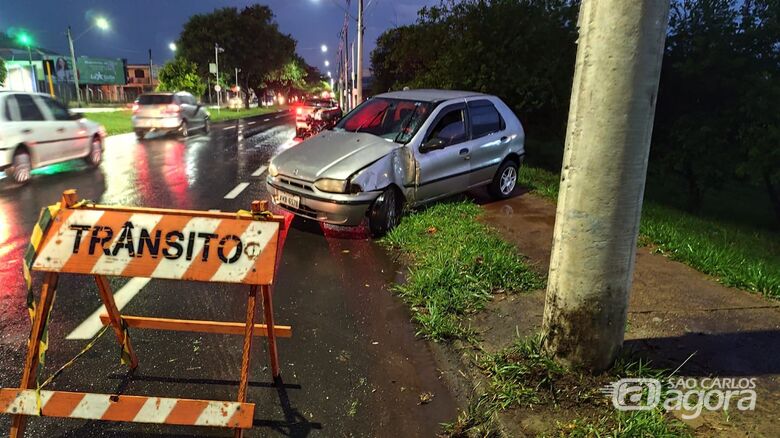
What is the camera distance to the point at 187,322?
133 inches

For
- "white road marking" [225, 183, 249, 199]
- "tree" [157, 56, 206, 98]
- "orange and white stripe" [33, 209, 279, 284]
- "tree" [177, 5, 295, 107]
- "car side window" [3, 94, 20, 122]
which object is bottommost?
"white road marking" [225, 183, 249, 199]

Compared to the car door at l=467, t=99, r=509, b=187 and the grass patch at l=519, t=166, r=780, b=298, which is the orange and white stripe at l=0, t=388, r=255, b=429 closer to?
the grass patch at l=519, t=166, r=780, b=298

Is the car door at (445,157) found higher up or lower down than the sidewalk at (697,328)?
higher up

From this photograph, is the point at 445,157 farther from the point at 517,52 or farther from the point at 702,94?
the point at 702,94

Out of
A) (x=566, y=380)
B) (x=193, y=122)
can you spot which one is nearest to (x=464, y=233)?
(x=566, y=380)

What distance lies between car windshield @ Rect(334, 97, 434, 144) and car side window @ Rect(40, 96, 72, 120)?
649 cm

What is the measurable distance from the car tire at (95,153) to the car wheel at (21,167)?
6.41 feet

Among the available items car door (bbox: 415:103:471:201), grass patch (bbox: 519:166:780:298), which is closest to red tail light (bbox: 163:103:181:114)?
car door (bbox: 415:103:471:201)

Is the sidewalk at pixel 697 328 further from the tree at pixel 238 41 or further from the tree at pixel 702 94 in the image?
the tree at pixel 238 41

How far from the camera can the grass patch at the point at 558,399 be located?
268cm

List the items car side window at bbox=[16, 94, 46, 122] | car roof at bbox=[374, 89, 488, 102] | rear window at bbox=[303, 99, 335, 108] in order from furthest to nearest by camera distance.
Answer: rear window at bbox=[303, 99, 335, 108] < car side window at bbox=[16, 94, 46, 122] < car roof at bbox=[374, 89, 488, 102]

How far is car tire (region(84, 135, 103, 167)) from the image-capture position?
11609 millimetres

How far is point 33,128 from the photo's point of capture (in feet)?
31.7

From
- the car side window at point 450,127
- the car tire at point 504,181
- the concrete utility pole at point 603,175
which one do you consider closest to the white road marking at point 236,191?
the car side window at point 450,127
